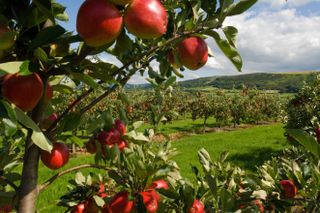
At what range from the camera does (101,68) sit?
161 cm

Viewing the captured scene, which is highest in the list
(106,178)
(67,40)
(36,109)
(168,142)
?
(67,40)

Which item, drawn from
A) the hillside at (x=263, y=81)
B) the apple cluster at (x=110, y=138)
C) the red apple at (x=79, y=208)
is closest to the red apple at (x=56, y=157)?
the apple cluster at (x=110, y=138)

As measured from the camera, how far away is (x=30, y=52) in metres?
1.21

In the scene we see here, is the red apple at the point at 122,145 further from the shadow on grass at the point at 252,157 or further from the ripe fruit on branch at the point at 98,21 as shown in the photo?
the shadow on grass at the point at 252,157

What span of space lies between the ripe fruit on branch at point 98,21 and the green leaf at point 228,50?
351mm

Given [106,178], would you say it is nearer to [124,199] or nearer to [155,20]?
[124,199]

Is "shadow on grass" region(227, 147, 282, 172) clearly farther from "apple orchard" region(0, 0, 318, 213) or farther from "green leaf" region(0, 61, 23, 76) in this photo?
"green leaf" region(0, 61, 23, 76)

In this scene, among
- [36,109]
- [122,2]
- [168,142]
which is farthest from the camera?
[168,142]

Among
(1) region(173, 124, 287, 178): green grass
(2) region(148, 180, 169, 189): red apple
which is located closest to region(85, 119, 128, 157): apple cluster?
(2) region(148, 180, 169, 189): red apple

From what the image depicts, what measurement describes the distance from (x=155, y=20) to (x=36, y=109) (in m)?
0.65

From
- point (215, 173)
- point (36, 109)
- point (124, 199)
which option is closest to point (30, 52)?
point (36, 109)

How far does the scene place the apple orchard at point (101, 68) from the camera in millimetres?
1073

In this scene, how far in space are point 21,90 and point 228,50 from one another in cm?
69

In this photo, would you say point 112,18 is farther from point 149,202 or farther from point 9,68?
point 149,202
